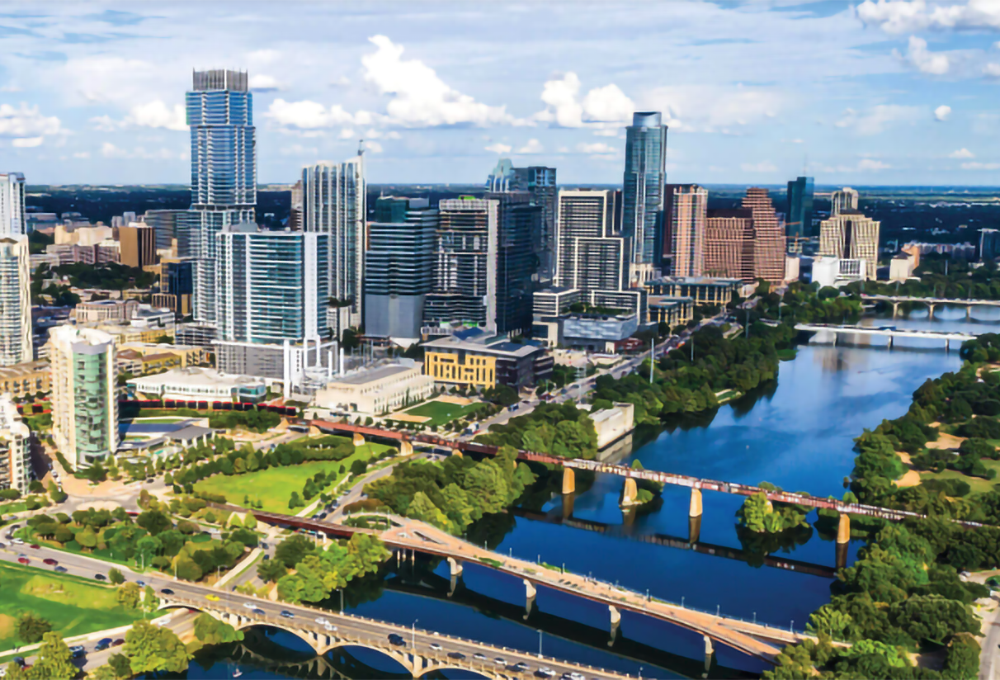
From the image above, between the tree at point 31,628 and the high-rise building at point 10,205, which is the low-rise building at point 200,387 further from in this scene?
the high-rise building at point 10,205

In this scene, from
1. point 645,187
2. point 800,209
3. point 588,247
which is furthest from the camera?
point 800,209

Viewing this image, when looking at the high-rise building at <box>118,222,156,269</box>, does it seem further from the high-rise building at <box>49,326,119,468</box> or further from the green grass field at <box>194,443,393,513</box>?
the green grass field at <box>194,443,393,513</box>

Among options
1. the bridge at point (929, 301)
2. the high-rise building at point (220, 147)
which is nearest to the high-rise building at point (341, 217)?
the high-rise building at point (220, 147)

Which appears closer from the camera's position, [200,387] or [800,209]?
[200,387]

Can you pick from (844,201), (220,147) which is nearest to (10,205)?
(220,147)

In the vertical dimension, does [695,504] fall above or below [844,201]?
below

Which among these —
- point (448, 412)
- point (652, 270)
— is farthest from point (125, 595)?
point (652, 270)

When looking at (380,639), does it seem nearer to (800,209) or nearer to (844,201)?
(844,201)
